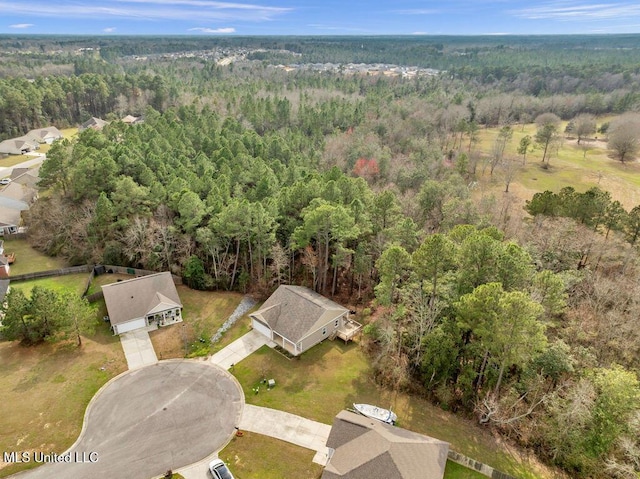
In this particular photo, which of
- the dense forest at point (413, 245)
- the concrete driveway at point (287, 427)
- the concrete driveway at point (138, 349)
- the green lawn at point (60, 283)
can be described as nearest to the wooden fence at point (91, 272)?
the green lawn at point (60, 283)

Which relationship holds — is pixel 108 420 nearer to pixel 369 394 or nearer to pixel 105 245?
pixel 369 394

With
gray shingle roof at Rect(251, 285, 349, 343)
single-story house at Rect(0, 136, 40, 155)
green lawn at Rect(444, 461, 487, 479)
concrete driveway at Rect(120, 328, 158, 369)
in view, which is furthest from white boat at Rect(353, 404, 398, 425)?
single-story house at Rect(0, 136, 40, 155)

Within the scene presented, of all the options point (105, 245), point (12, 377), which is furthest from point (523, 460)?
point (105, 245)

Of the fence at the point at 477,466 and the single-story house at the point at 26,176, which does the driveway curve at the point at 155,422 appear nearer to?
the fence at the point at 477,466

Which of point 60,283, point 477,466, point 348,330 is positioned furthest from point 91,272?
point 477,466

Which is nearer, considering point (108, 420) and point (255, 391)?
point (108, 420)

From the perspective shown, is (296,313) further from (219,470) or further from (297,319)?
(219,470)
